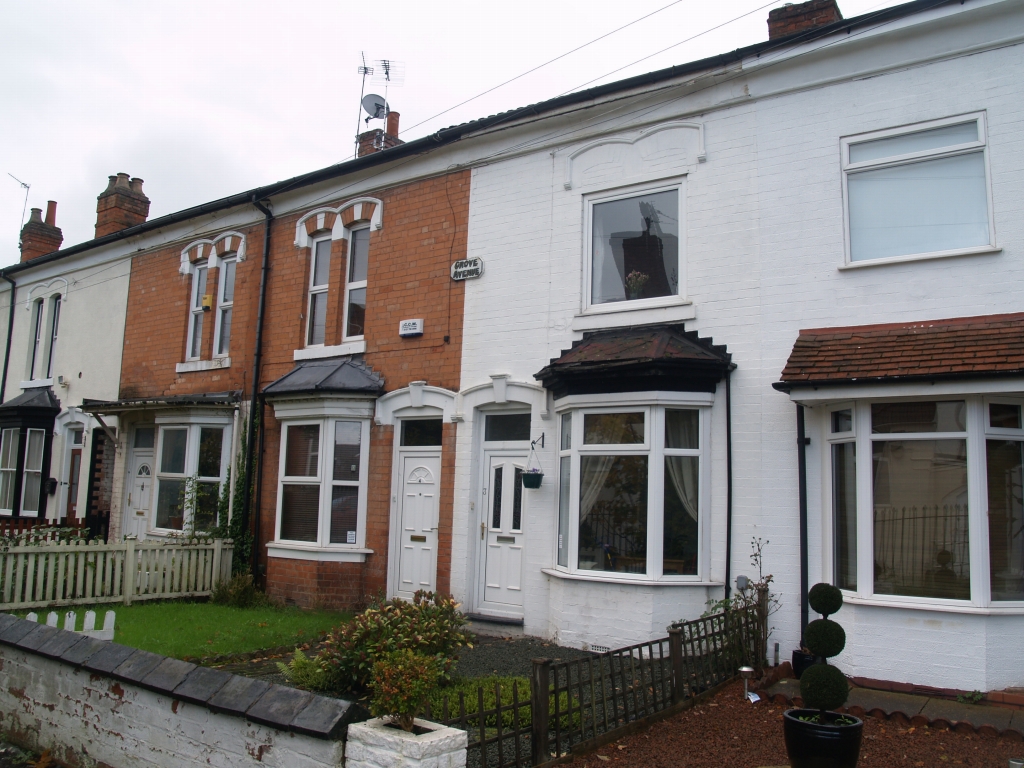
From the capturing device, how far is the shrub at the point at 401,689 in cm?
457

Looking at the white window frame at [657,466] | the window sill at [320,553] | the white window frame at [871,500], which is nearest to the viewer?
the white window frame at [871,500]

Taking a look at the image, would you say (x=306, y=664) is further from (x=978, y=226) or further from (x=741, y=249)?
(x=978, y=226)

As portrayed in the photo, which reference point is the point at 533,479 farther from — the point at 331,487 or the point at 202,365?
the point at 202,365

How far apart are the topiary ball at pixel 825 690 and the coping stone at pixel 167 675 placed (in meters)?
4.01

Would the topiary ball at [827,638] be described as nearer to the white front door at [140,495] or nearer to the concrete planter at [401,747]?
the concrete planter at [401,747]

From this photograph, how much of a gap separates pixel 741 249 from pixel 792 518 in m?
3.01

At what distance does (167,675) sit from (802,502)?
6.02m

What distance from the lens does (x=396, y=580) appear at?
1170 centimetres

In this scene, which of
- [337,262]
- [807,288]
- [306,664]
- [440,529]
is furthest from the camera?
[337,262]

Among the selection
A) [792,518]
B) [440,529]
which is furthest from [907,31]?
[440,529]

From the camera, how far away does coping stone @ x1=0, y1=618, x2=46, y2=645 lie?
7094 mm

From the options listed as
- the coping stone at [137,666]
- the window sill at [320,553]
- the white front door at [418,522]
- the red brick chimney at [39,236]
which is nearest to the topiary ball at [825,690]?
the coping stone at [137,666]

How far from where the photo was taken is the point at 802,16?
31.9 feet

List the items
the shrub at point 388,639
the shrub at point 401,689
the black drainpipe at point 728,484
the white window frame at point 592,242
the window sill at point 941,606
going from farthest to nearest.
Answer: the white window frame at point 592,242
the black drainpipe at point 728,484
the window sill at point 941,606
the shrub at point 388,639
the shrub at point 401,689
